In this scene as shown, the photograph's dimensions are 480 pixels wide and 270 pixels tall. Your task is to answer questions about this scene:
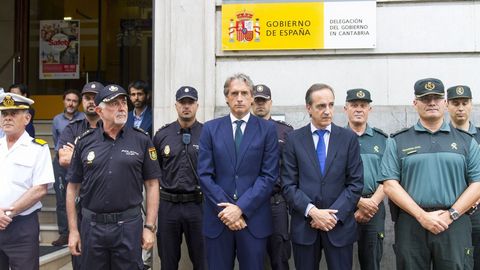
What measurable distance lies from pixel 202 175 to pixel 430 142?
1963 millimetres

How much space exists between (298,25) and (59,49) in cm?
701

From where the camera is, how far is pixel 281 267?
5.38m

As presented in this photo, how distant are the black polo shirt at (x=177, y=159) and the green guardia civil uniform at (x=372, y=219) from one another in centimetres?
177

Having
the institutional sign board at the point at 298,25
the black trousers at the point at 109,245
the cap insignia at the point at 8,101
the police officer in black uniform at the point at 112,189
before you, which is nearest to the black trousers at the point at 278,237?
the police officer in black uniform at the point at 112,189

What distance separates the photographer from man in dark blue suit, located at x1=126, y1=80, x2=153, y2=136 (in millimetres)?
6473

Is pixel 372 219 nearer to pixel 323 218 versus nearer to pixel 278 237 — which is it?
pixel 278 237

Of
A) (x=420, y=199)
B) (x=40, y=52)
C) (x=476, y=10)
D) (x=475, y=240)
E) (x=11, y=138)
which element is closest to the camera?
(x=420, y=199)

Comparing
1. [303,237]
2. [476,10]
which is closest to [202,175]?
[303,237]

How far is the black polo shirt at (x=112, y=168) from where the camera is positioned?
423 cm

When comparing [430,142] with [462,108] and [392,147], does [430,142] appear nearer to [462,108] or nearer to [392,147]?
[392,147]

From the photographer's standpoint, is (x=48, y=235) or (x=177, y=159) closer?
(x=177, y=159)

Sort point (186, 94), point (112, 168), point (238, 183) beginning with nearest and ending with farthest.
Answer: point (112, 168), point (238, 183), point (186, 94)

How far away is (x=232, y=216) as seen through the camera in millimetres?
4215

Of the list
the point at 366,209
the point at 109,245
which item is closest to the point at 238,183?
the point at 109,245
